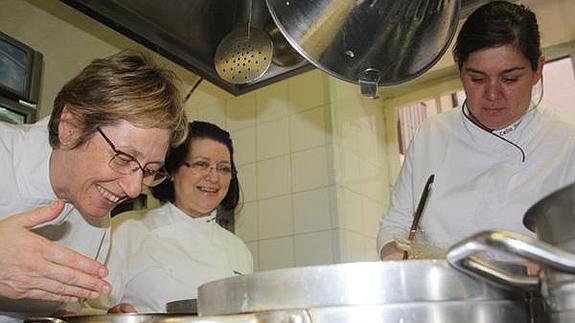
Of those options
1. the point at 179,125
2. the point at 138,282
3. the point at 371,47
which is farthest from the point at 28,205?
the point at 371,47

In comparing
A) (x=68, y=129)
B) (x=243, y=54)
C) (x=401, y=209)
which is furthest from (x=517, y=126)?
(x=68, y=129)

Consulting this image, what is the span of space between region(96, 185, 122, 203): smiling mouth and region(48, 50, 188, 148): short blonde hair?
0.25ft

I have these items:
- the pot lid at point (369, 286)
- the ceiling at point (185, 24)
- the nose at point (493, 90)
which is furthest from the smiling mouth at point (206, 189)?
the pot lid at point (369, 286)

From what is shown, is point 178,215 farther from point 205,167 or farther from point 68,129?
point 68,129

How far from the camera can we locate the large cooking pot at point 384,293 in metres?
0.35

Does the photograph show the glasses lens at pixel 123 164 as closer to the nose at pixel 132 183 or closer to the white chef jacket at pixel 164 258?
the nose at pixel 132 183

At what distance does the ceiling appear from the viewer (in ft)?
2.88

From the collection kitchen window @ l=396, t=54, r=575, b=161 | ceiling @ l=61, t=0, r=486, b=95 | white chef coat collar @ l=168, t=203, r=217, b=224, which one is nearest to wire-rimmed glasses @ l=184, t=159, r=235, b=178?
white chef coat collar @ l=168, t=203, r=217, b=224

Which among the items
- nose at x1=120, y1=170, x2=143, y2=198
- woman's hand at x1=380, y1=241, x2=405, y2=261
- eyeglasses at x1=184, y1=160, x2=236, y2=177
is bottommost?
woman's hand at x1=380, y1=241, x2=405, y2=261

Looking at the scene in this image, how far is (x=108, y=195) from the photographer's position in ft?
2.78

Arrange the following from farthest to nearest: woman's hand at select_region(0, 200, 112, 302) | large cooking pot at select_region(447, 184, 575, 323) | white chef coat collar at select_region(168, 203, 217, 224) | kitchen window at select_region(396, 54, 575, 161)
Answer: kitchen window at select_region(396, 54, 575, 161) < white chef coat collar at select_region(168, 203, 217, 224) < woman's hand at select_region(0, 200, 112, 302) < large cooking pot at select_region(447, 184, 575, 323)

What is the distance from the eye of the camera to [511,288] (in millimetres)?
375

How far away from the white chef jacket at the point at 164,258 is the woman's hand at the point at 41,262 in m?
0.53

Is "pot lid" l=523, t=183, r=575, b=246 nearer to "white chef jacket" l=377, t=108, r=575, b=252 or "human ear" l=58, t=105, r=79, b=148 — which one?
"white chef jacket" l=377, t=108, r=575, b=252
